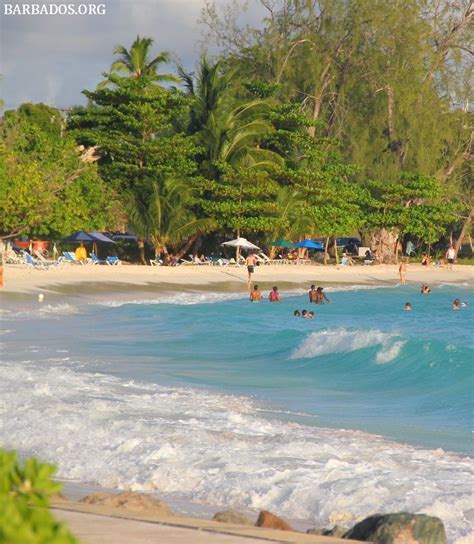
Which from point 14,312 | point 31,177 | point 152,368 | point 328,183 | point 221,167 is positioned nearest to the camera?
point 152,368

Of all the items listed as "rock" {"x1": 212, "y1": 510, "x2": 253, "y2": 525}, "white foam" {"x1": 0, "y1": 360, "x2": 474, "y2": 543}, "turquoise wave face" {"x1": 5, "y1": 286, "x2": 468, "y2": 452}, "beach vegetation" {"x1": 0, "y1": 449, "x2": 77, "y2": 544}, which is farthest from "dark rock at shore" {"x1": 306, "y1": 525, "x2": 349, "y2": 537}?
"turquoise wave face" {"x1": 5, "y1": 286, "x2": 468, "y2": 452}

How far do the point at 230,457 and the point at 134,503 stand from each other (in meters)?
2.50

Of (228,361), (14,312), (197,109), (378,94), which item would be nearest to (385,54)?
(378,94)

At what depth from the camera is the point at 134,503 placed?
647 cm

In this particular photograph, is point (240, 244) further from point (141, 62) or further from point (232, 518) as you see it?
point (232, 518)

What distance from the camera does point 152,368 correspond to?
633 inches

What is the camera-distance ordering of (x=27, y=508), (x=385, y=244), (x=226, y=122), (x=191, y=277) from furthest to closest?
(x=385, y=244), (x=226, y=122), (x=191, y=277), (x=27, y=508)

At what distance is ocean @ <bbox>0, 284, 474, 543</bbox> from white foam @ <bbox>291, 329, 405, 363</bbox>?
5cm

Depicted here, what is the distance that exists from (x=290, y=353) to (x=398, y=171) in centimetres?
3344

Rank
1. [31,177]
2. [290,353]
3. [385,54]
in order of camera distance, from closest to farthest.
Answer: [290,353] < [31,177] < [385,54]

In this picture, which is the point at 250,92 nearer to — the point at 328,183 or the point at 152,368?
the point at 328,183

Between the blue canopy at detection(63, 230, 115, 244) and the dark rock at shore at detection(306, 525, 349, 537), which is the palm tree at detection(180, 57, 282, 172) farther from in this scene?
the dark rock at shore at detection(306, 525, 349, 537)

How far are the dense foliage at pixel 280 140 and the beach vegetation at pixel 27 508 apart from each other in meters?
34.4

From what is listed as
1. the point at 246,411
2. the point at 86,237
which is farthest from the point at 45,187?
the point at 246,411
